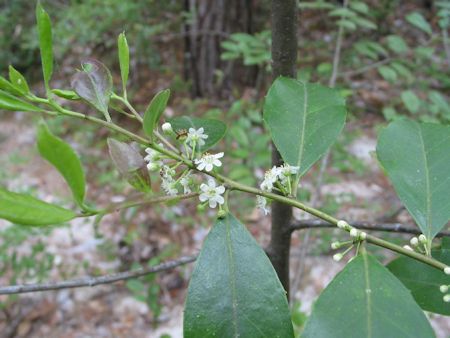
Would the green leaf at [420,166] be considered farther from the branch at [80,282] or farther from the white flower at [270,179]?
the branch at [80,282]

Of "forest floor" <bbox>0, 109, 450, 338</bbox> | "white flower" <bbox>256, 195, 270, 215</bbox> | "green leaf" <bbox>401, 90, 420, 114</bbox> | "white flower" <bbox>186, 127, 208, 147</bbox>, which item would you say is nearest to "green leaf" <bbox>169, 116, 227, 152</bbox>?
"white flower" <bbox>186, 127, 208, 147</bbox>

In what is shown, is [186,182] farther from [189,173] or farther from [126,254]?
[126,254]

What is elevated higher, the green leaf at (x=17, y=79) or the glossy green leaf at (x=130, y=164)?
the green leaf at (x=17, y=79)

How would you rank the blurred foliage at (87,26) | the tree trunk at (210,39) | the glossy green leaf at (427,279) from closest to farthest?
the glossy green leaf at (427,279), the tree trunk at (210,39), the blurred foliage at (87,26)

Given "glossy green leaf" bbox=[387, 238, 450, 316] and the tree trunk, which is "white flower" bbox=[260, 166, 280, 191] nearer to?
"glossy green leaf" bbox=[387, 238, 450, 316]

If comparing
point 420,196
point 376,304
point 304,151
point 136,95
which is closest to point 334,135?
point 304,151

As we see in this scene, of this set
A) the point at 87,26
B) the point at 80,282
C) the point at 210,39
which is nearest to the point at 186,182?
the point at 80,282

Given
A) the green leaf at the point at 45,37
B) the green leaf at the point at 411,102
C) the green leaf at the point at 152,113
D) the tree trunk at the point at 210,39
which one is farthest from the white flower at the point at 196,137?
the tree trunk at the point at 210,39
